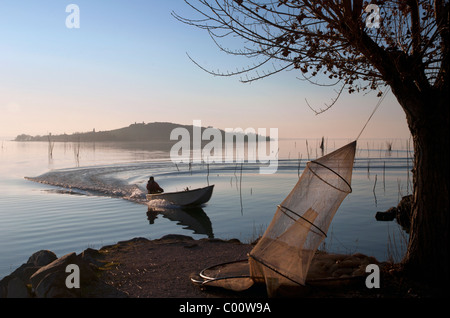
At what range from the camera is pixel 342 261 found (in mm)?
7996

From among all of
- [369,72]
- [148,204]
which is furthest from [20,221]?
[369,72]

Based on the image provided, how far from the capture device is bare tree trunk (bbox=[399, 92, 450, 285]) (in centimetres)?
691

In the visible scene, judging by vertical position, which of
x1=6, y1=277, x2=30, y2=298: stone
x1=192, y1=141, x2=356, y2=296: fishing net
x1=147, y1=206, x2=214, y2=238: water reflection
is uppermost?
x1=192, y1=141, x2=356, y2=296: fishing net

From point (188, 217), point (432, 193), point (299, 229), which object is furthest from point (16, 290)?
point (188, 217)

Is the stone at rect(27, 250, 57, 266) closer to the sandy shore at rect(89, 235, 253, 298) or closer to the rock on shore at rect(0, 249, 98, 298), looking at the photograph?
the rock on shore at rect(0, 249, 98, 298)

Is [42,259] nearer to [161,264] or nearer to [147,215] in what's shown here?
[161,264]

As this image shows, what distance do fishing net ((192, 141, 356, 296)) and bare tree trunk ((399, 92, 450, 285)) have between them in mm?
1272

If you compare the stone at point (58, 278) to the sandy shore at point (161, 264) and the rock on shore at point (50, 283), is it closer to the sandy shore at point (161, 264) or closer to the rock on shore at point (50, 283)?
the rock on shore at point (50, 283)

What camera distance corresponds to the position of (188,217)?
64.6 feet

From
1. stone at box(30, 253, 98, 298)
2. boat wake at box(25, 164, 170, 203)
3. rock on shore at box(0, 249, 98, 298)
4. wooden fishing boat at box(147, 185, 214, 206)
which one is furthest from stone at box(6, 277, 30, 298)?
boat wake at box(25, 164, 170, 203)

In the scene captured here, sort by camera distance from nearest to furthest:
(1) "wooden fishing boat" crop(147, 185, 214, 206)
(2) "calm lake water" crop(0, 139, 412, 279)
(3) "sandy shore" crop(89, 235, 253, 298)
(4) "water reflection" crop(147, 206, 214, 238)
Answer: (3) "sandy shore" crop(89, 235, 253, 298), (2) "calm lake water" crop(0, 139, 412, 279), (4) "water reflection" crop(147, 206, 214, 238), (1) "wooden fishing boat" crop(147, 185, 214, 206)

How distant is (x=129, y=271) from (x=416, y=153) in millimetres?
6442

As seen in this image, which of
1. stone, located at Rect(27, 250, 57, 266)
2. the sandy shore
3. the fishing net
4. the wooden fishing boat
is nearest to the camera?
the fishing net
